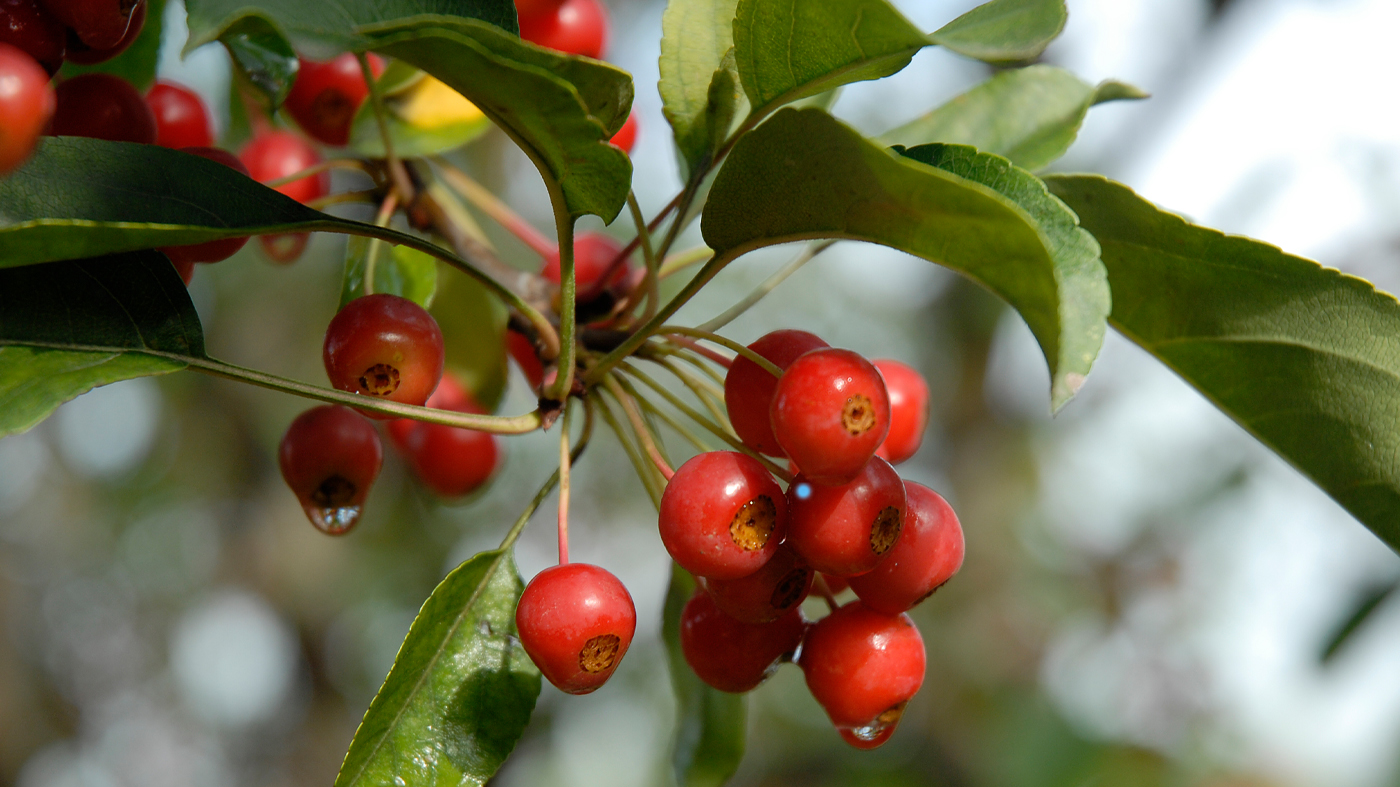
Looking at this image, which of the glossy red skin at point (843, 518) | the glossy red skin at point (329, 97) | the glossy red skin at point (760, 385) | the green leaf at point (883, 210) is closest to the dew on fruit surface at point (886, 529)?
the glossy red skin at point (843, 518)

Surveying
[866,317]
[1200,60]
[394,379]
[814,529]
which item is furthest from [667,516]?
[866,317]

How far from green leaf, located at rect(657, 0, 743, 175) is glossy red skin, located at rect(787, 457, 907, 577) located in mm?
359

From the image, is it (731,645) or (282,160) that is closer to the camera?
(731,645)

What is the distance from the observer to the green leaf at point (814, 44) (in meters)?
0.64

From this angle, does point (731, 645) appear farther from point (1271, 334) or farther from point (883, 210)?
point (1271, 334)

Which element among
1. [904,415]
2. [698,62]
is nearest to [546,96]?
[698,62]

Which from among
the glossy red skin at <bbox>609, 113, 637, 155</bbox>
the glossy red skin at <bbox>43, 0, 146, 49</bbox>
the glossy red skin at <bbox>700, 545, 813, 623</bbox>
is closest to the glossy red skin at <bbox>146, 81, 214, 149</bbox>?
the glossy red skin at <bbox>43, 0, 146, 49</bbox>

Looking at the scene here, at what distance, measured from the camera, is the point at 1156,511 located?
530 cm

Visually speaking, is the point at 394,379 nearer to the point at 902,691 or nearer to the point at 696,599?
the point at 696,599

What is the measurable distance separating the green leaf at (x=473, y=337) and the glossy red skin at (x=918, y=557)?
0.85 meters

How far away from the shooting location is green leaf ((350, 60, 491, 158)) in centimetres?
129

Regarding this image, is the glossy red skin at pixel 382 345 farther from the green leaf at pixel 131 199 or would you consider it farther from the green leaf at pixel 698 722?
the green leaf at pixel 698 722

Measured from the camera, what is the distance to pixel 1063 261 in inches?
23.3

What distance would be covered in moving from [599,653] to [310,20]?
21.2 inches
